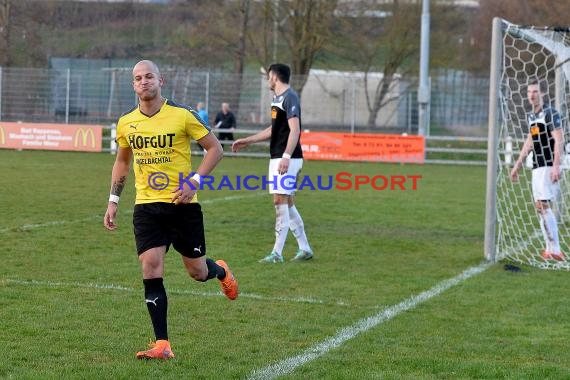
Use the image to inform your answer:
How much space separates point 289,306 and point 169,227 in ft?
6.18

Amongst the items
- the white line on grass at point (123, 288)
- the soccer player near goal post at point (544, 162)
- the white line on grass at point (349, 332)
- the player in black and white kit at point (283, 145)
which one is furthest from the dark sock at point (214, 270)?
the soccer player near goal post at point (544, 162)

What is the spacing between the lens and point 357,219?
47.6 feet

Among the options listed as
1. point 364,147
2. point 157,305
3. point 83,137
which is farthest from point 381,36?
point 157,305

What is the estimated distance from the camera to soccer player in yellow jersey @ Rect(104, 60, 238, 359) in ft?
20.0

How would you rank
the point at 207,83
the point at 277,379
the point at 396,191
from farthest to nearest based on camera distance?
1. the point at 207,83
2. the point at 396,191
3. the point at 277,379

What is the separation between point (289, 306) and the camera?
7.84 m

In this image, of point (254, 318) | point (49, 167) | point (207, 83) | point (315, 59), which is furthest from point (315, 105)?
point (254, 318)

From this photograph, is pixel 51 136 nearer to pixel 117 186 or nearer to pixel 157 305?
pixel 117 186

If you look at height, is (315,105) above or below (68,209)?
above

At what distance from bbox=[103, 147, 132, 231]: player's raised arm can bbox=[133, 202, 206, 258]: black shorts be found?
0.35m

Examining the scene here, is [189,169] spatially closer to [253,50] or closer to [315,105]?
[315,105]

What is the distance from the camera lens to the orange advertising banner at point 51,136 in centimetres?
2981

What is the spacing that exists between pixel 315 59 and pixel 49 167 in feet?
65.0

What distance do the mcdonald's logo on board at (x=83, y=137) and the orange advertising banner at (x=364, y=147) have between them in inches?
253
